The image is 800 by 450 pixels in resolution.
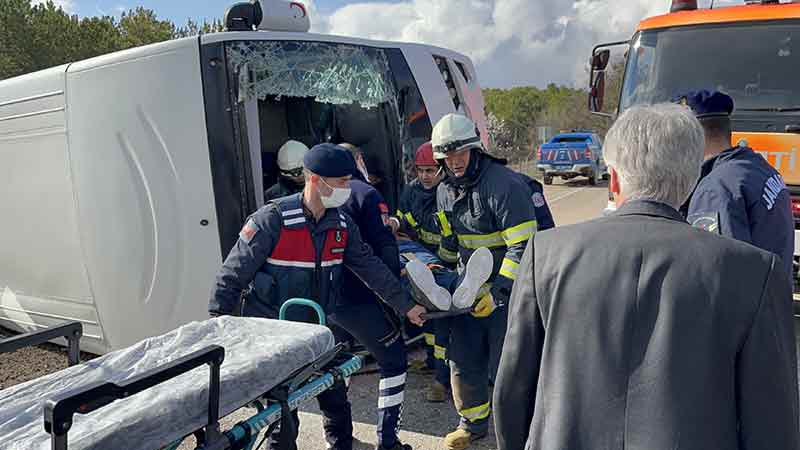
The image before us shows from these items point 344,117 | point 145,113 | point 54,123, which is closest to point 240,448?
point 145,113

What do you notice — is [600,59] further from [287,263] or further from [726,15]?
[287,263]

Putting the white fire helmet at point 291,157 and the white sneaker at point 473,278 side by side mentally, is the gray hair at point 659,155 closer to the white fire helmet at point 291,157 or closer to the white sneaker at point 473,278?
the white sneaker at point 473,278

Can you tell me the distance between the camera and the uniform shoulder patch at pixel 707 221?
2.29 meters

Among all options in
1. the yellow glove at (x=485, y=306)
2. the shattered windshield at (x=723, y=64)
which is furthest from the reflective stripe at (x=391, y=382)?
the shattered windshield at (x=723, y=64)

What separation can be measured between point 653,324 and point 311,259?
6.01ft

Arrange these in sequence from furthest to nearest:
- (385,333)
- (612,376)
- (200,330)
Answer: (385,333) < (200,330) < (612,376)

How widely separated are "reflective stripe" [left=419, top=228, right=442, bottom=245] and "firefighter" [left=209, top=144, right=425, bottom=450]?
112cm

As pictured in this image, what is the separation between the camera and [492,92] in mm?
44094

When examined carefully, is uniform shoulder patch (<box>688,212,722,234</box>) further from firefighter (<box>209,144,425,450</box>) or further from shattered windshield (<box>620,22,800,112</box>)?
shattered windshield (<box>620,22,800,112</box>)

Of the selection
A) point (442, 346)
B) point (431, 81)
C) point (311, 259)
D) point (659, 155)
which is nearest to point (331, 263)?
point (311, 259)

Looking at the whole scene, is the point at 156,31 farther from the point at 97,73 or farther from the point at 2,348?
the point at 2,348

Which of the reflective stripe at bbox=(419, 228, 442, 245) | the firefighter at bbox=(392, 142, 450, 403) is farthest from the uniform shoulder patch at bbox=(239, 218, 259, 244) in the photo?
the reflective stripe at bbox=(419, 228, 442, 245)

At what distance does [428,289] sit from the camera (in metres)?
3.05

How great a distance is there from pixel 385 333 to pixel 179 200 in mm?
1450
